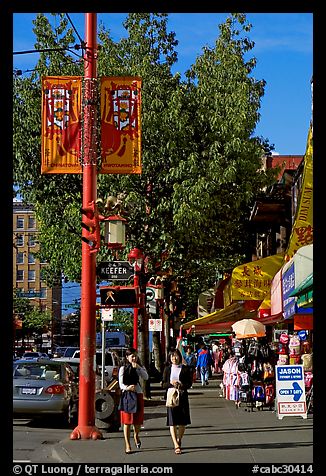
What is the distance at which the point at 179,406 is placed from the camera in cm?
1390

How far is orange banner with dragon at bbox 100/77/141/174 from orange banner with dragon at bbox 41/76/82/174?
0.46 meters

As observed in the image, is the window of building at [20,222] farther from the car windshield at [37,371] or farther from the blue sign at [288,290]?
the blue sign at [288,290]

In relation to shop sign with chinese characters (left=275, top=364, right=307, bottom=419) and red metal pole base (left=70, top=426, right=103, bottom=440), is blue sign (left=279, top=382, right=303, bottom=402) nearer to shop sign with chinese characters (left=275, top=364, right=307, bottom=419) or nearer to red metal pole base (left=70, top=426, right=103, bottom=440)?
shop sign with chinese characters (left=275, top=364, right=307, bottom=419)

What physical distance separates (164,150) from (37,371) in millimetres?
7872

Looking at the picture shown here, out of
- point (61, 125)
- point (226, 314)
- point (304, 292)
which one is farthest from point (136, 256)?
point (226, 314)

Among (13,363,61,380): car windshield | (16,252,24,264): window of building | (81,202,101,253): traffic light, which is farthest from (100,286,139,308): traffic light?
(16,252,24,264): window of building

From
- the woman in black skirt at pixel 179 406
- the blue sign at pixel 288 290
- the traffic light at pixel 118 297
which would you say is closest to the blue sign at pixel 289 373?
the blue sign at pixel 288 290

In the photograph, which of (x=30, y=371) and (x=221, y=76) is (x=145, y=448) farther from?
(x=221, y=76)

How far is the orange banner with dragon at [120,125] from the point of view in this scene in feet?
49.4

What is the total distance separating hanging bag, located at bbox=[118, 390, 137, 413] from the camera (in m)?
14.1

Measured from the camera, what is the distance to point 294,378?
18.8m

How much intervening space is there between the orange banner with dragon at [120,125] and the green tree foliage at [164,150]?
7.81 metres
